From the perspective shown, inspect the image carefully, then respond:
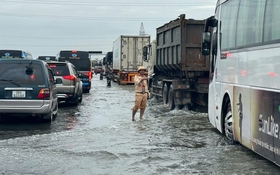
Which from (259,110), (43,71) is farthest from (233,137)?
(43,71)

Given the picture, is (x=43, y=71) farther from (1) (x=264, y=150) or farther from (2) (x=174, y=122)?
(1) (x=264, y=150)

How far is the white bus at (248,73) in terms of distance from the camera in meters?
6.83

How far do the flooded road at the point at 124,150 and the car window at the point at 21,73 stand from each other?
3.99 ft

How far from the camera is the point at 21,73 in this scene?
1262cm

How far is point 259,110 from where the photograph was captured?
7414 mm

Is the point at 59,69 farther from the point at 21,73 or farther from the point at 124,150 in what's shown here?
the point at 124,150

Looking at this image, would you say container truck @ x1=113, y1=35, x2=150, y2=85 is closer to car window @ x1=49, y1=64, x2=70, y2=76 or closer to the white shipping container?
the white shipping container

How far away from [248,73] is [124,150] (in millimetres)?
2804

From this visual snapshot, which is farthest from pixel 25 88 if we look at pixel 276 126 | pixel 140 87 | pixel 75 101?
pixel 276 126

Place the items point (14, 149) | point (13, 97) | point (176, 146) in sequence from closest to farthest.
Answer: point (14, 149), point (176, 146), point (13, 97)

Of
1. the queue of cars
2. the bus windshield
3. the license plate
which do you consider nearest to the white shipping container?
the bus windshield

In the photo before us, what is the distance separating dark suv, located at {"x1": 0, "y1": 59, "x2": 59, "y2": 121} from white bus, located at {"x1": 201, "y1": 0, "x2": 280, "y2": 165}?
441 cm

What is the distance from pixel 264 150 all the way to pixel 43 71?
23.2ft

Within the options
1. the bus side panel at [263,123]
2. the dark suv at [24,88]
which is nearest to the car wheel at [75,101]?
the dark suv at [24,88]
